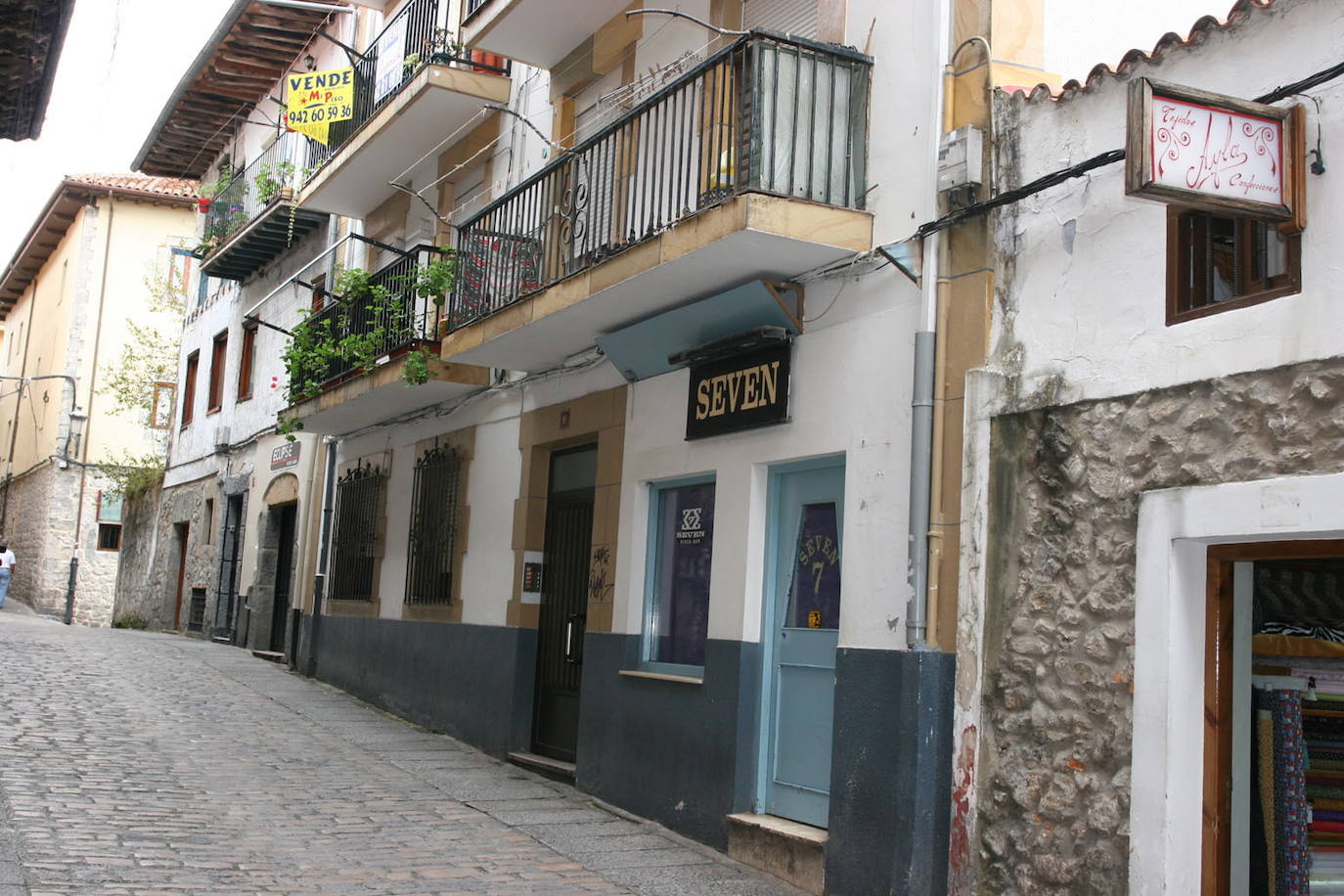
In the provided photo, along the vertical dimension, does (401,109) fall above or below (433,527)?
above

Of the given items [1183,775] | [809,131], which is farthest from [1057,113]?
[1183,775]

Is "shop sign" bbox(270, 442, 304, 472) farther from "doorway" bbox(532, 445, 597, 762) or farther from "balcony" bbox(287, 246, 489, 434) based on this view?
"doorway" bbox(532, 445, 597, 762)

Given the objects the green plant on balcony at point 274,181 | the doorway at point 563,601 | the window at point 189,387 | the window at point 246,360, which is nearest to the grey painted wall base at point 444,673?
the doorway at point 563,601

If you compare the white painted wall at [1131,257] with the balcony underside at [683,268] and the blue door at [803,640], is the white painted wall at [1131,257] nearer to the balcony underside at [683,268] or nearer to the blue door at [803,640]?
the balcony underside at [683,268]

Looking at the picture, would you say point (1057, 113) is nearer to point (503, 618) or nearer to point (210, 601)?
point (503, 618)

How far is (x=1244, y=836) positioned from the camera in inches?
221

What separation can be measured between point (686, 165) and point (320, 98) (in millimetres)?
6217

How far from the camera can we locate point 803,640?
27.0 ft

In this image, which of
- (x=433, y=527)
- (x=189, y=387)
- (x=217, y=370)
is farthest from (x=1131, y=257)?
(x=189, y=387)

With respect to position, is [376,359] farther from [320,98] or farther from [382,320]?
[320,98]

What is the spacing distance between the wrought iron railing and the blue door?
12285mm

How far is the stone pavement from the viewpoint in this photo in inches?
278

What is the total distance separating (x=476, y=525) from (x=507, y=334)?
2.85 meters

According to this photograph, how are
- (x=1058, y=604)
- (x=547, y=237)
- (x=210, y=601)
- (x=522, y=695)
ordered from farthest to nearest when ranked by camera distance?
1. (x=210, y=601)
2. (x=522, y=695)
3. (x=547, y=237)
4. (x=1058, y=604)
